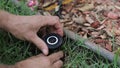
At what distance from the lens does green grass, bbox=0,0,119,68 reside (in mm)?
3355

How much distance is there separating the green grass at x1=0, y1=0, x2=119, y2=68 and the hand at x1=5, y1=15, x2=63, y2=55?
0.70 ft

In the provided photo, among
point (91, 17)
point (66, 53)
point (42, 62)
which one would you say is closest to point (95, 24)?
point (91, 17)

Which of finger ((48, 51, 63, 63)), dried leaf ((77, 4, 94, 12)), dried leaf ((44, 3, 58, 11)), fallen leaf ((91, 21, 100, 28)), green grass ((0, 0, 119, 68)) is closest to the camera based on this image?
finger ((48, 51, 63, 63))

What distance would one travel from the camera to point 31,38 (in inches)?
128

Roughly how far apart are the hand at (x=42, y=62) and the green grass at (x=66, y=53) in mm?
138

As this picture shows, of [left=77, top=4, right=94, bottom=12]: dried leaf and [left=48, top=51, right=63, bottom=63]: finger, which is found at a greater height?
[left=77, top=4, right=94, bottom=12]: dried leaf

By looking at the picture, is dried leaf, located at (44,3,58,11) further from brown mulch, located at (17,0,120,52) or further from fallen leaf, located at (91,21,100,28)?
fallen leaf, located at (91,21,100,28)

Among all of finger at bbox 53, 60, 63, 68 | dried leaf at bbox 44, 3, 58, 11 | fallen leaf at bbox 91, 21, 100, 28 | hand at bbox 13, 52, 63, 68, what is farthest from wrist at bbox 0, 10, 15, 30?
fallen leaf at bbox 91, 21, 100, 28

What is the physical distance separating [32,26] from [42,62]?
309 millimetres

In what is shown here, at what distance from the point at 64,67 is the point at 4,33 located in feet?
2.17

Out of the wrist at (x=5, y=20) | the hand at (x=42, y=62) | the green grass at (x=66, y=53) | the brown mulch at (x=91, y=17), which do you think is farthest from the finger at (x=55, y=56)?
the wrist at (x=5, y=20)

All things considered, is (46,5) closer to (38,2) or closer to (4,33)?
(38,2)

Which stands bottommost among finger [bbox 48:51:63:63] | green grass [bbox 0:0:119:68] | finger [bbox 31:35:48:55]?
green grass [bbox 0:0:119:68]

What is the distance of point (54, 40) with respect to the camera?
330 centimetres
